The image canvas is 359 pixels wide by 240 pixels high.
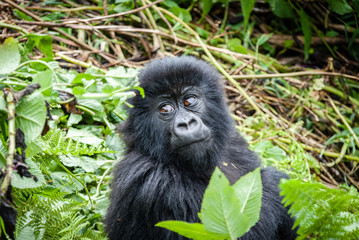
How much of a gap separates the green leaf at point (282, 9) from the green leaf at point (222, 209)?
447cm

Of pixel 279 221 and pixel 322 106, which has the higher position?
pixel 322 106

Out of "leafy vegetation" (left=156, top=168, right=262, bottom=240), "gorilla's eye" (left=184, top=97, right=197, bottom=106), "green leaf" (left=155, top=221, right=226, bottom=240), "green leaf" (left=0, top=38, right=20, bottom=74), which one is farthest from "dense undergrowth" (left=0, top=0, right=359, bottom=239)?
"leafy vegetation" (left=156, top=168, right=262, bottom=240)

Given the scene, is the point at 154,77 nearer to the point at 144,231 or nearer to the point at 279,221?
the point at 144,231

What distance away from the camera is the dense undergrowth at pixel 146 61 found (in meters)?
2.57

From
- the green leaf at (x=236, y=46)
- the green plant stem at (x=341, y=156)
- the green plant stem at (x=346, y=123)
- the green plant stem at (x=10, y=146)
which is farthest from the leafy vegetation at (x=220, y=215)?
the green leaf at (x=236, y=46)

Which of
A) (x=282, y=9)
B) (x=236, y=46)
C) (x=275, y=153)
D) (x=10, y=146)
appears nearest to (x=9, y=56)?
(x=10, y=146)

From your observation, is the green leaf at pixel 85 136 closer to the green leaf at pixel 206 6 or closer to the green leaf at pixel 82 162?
the green leaf at pixel 82 162

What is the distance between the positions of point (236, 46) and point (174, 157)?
2.79 metres

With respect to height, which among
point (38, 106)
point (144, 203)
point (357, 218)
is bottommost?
point (144, 203)

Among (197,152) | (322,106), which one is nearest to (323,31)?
(322,106)

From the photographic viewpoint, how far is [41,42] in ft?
11.6

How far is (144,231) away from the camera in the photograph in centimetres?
268

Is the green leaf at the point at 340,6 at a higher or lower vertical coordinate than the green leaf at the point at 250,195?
higher

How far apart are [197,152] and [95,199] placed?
3.10 ft
